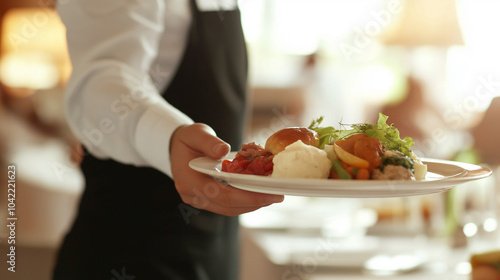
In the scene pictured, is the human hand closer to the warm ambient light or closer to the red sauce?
the red sauce

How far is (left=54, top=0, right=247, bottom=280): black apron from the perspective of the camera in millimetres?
1366

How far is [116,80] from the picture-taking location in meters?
1.16

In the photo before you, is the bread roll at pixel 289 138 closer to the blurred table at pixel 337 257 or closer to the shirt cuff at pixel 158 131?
the shirt cuff at pixel 158 131

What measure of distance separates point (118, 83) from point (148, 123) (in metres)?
0.12

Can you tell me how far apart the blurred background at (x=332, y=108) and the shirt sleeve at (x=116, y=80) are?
62cm

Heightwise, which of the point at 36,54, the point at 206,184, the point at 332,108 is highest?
the point at 36,54

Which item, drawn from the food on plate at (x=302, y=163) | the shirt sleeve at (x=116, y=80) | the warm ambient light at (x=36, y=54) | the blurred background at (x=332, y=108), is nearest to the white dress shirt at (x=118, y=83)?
the shirt sleeve at (x=116, y=80)

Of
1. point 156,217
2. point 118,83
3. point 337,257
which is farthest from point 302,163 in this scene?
point 337,257

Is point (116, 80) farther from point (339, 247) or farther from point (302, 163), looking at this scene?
point (339, 247)

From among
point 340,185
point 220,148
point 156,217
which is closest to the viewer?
point 340,185

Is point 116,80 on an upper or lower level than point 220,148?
upper

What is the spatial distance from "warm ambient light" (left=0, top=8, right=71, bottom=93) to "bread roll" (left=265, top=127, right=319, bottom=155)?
3691 millimetres

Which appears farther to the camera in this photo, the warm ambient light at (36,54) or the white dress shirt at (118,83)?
the warm ambient light at (36,54)

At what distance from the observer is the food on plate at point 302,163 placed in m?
0.95
